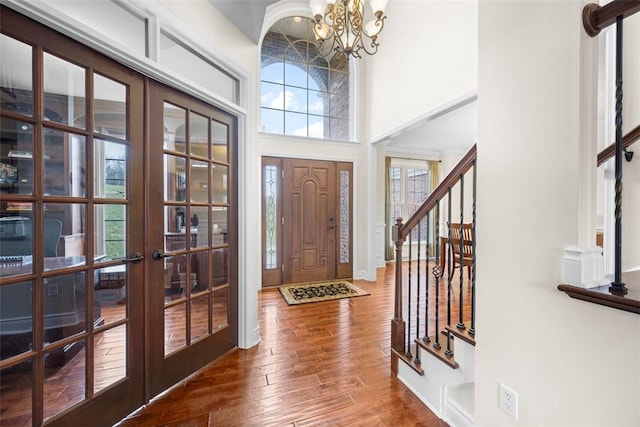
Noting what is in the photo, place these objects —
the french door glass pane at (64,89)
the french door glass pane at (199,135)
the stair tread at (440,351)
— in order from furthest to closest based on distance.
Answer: the french door glass pane at (199,135) < the stair tread at (440,351) < the french door glass pane at (64,89)

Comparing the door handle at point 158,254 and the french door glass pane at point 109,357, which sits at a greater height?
the door handle at point 158,254

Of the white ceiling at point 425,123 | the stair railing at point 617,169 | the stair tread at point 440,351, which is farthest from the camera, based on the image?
the white ceiling at point 425,123

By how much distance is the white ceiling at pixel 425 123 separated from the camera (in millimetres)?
2104

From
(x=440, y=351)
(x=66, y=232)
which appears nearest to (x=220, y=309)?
(x=66, y=232)

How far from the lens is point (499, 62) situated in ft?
3.83

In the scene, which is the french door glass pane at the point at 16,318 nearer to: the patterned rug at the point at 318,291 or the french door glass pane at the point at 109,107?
the french door glass pane at the point at 109,107

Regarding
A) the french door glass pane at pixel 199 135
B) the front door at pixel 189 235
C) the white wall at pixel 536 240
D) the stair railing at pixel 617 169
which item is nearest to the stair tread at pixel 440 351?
the white wall at pixel 536 240

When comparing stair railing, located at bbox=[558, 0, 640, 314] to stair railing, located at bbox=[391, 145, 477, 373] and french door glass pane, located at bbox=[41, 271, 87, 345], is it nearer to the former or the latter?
stair railing, located at bbox=[391, 145, 477, 373]

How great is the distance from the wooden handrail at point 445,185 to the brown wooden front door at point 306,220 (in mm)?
2441

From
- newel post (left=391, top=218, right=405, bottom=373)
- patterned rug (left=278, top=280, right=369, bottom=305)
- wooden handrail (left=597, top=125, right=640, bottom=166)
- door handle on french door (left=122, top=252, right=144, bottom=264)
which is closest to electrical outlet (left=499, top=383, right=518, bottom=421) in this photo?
newel post (left=391, top=218, right=405, bottom=373)

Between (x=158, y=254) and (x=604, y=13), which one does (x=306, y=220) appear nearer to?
(x=158, y=254)

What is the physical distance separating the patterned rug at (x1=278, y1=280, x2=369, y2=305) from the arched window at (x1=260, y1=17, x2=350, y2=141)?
239 cm

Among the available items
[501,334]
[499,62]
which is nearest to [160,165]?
[499,62]

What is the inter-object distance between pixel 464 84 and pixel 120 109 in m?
2.95
